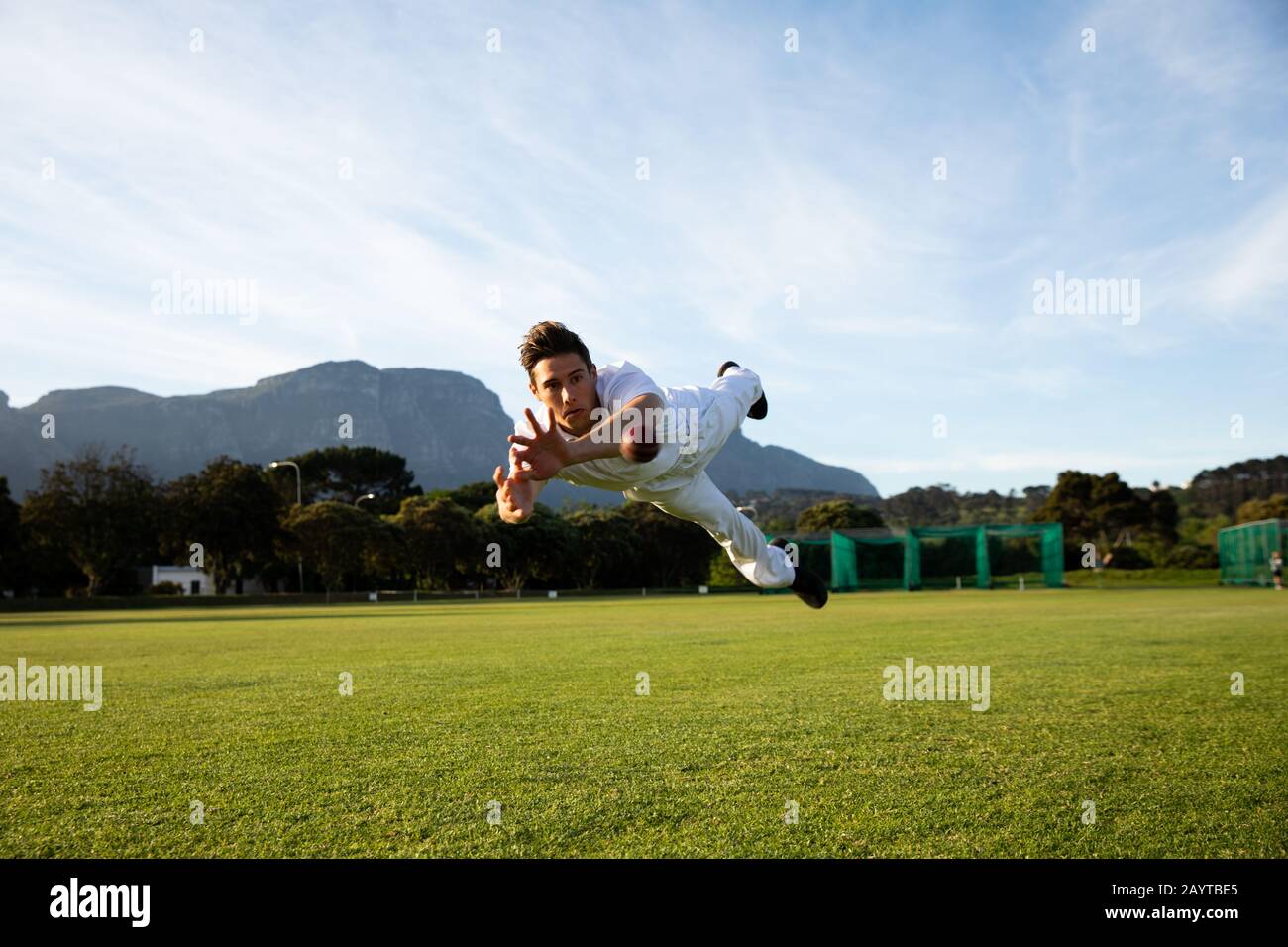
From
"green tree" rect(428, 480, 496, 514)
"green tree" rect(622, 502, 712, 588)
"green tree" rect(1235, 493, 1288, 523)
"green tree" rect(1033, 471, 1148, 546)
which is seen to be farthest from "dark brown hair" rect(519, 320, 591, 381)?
"green tree" rect(1235, 493, 1288, 523)

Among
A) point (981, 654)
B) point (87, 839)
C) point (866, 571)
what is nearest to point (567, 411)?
point (87, 839)

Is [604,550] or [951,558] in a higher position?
[604,550]

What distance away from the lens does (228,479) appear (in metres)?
59.4

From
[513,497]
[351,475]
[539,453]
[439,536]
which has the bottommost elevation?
[439,536]

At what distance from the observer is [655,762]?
5641mm

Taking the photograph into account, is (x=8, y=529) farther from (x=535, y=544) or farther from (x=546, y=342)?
(x=546, y=342)

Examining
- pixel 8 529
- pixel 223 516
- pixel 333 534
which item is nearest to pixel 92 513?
pixel 223 516

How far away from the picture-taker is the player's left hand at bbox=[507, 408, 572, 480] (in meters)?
4.82

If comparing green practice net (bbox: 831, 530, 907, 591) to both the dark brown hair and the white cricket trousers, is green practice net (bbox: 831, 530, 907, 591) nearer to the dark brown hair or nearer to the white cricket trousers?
the white cricket trousers

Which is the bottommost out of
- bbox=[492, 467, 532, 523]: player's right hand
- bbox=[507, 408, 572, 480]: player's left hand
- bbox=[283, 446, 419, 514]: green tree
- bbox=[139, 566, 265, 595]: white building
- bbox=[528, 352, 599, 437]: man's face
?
bbox=[139, 566, 265, 595]: white building

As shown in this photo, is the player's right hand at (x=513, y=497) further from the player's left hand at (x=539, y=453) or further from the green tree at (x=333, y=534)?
the green tree at (x=333, y=534)

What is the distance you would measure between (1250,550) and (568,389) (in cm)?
5525

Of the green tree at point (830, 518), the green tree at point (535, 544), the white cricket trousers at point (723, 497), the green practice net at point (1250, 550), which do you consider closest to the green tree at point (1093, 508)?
the green tree at point (830, 518)

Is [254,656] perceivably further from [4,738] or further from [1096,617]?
[1096,617]
